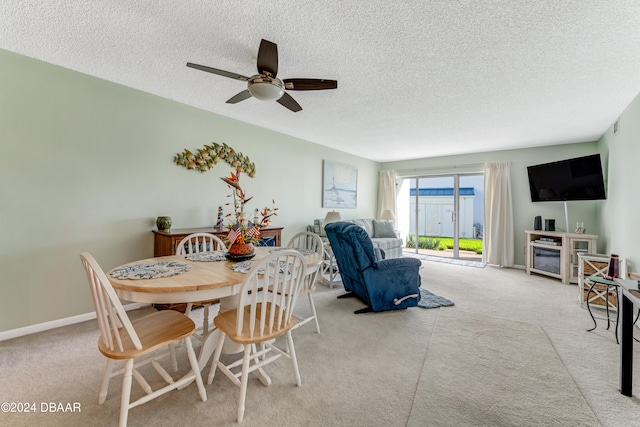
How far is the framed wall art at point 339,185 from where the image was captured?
540 centimetres

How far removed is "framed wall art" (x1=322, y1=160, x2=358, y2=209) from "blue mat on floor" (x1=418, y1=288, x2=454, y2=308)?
2.71m

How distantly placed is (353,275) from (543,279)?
12.0ft

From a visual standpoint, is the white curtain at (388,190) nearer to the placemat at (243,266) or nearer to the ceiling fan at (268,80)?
the ceiling fan at (268,80)

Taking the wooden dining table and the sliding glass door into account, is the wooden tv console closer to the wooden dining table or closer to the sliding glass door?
the sliding glass door

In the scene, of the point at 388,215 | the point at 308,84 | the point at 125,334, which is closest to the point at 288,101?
the point at 308,84

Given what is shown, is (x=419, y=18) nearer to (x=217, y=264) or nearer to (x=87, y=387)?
(x=217, y=264)

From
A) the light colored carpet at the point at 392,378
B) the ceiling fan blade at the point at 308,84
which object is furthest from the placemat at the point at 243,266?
the ceiling fan blade at the point at 308,84

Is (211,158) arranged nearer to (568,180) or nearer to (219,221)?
(219,221)

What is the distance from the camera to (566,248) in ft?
13.4

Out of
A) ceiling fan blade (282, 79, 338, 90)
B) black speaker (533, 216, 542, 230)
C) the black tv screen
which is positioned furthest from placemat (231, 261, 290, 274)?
black speaker (533, 216, 542, 230)

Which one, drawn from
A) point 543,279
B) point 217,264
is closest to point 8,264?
point 217,264

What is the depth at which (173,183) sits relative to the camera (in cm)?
318

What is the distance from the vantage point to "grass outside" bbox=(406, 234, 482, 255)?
612cm

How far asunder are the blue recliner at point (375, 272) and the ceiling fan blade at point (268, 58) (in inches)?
64.4
